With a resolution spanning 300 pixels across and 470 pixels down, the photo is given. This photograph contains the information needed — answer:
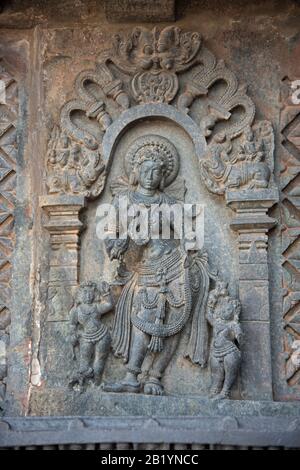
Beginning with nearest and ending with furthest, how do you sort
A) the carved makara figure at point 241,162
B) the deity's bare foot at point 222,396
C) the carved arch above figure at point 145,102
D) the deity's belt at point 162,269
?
the deity's bare foot at point 222,396 < the deity's belt at point 162,269 < the carved makara figure at point 241,162 < the carved arch above figure at point 145,102

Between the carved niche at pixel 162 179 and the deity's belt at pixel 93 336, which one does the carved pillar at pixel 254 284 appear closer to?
the carved niche at pixel 162 179

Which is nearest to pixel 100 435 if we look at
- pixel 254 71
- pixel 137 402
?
pixel 137 402

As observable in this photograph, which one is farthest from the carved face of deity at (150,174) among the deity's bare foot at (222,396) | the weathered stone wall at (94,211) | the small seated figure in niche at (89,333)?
the deity's bare foot at (222,396)

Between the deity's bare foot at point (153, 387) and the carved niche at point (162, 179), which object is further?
the carved niche at point (162, 179)

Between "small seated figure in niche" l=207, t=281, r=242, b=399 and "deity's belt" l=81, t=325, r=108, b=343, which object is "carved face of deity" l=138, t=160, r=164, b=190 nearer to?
"small seated figure in niche" l=207, t=281, r=242, b=399

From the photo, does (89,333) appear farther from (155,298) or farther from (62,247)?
(62,247)

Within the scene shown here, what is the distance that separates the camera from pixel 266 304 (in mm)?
7691

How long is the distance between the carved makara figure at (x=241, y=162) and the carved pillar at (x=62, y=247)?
3.43ft

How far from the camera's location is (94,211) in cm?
806

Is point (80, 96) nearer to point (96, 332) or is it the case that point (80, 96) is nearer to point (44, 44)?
point (44, 44)

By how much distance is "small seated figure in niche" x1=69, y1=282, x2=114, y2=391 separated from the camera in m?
7.62

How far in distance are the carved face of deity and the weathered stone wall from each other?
32cm

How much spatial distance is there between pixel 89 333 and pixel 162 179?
1.34m

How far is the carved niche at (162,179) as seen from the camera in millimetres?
7652
